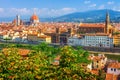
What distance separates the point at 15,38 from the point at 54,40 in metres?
9.28

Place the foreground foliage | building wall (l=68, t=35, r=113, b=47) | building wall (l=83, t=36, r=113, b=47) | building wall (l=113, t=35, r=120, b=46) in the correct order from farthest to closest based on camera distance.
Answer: building wall (l=68, t=35, r=113, b=47) < building wall (l=83, t=36, r=113, b=47) < building wall (l=113, t=35, r=120, b=46) < the foreground foliage

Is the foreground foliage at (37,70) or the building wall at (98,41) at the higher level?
the foreground foliage at (37,70)

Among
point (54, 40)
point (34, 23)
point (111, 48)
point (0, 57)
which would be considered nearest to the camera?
point (0, 57)

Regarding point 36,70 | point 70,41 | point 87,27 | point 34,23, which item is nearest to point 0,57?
point 36,70

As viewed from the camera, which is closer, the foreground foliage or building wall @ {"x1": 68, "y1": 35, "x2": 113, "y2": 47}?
the foreground foliage

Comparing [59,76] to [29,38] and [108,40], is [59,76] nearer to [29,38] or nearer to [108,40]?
[108,40]

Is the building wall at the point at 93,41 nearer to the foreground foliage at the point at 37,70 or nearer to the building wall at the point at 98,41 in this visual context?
the building wall at the point at 98,41

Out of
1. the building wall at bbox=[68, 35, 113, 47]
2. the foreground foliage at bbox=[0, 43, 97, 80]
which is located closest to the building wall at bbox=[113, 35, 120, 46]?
the building wall at bbox=[68, 35, 113, 47]

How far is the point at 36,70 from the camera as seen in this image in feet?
43.5

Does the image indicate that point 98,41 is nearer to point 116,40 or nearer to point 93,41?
point 93,41

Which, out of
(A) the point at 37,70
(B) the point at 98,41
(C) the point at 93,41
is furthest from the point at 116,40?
(A) the point at 37,70

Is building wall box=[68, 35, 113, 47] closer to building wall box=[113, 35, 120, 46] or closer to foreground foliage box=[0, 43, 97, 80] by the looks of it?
building wall box=[113, 35, 120, 46]

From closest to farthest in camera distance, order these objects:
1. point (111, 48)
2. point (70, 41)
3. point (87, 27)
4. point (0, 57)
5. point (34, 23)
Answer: point (0, 57)
point (111, 48)
point (70, 41)
point (87, 27)
point (34, 23)

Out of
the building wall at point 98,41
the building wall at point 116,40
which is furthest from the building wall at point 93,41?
the building wall at point 116,40
